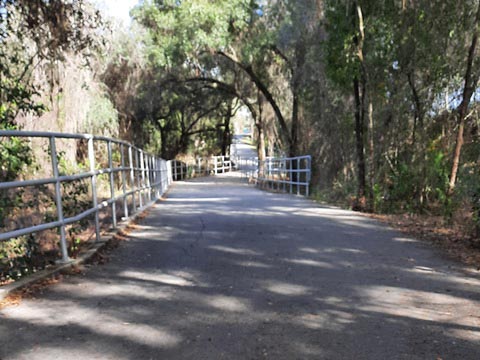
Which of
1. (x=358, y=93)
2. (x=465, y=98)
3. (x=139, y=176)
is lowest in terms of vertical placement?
(x=139, y=176)

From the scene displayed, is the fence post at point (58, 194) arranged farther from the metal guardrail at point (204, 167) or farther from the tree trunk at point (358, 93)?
the metal guardrail at point (204, 167)

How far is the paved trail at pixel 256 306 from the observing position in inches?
111

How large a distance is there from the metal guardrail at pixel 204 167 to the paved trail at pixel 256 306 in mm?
27114

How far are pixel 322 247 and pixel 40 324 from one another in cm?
353

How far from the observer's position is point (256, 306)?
3549 millimetres

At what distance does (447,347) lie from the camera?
112 inches

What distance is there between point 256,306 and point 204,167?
34560mm

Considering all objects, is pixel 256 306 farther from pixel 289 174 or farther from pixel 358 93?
pixel 289 174

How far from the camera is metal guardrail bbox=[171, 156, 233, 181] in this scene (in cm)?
3370

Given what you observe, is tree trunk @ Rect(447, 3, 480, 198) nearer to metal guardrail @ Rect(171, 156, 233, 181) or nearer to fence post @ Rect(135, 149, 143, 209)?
fence post @ Rect(135, 149, 143, 209)

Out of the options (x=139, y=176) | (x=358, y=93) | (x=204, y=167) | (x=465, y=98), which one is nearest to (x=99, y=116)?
(x=139, y=176)

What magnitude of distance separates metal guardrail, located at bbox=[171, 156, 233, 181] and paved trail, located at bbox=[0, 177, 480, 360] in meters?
27.1

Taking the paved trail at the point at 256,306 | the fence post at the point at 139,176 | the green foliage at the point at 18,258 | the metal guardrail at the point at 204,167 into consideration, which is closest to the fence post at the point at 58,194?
the paved trail at the point at 256,306

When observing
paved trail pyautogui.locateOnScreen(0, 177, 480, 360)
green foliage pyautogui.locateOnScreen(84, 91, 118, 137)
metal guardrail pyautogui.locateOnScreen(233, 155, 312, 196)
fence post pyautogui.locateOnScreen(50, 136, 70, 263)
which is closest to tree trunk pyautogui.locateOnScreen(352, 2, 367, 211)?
metal guardrail pyautogui.locateOnScreen(233, 155, 312, 196)
